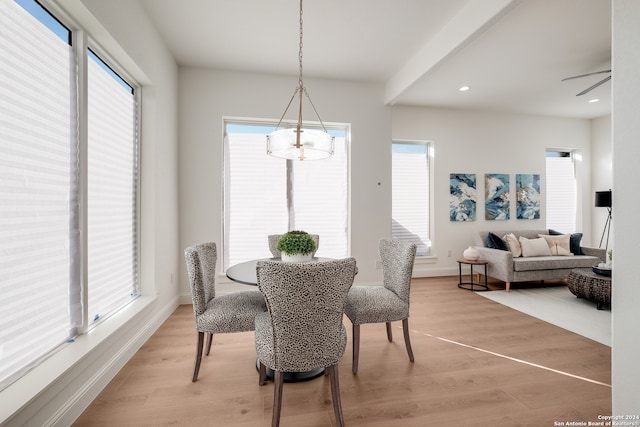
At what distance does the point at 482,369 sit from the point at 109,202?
314 centimetres

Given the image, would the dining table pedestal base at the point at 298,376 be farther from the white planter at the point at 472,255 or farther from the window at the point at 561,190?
the window at the point at 561,190

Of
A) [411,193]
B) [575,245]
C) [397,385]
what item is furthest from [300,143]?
[575,245]

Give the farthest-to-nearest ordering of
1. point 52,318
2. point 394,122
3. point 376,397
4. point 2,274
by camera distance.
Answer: point 394,122 < point 376,397 < point 52,318 < point 2,274

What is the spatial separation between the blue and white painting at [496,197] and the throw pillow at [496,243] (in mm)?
684

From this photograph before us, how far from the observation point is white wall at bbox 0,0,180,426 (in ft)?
4.74

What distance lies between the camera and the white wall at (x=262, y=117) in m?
3.71

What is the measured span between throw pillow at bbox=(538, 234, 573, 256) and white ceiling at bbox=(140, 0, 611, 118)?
7.41 feet

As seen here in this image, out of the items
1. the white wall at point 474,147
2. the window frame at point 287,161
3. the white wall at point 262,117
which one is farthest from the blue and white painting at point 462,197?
the window frame at point 287,161

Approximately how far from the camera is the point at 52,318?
1663 mm

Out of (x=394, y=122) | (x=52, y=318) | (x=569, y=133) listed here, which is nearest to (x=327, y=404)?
(x=52, y=318)

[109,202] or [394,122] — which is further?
[394,122]

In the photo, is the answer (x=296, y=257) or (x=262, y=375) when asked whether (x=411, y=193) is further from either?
(x=262, y=375)

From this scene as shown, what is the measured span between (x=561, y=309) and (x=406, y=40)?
140 inches

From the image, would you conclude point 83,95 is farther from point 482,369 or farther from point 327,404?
point 482,369
